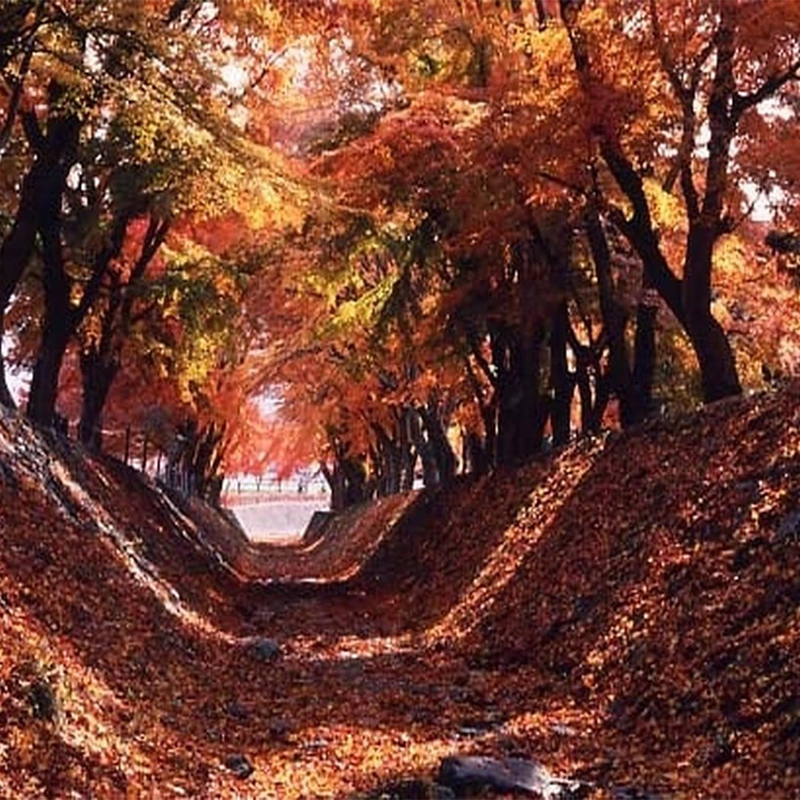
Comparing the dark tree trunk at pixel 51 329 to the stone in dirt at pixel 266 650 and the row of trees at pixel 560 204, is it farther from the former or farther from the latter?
the stone in dirt at pixel 266 650

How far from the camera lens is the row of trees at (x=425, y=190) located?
1341 cm

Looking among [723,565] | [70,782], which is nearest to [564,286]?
[723,565]

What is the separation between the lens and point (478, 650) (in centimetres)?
1334

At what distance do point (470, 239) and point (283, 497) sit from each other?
9404 centimetres

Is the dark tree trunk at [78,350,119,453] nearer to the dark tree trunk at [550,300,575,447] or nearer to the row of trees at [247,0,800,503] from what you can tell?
the row of trees at [247,0,800,503]

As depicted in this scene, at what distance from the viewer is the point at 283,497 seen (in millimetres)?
111562

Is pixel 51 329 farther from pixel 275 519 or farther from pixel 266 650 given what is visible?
pixel 275 519

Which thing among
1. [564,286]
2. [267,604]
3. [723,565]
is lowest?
Result: [267,604]

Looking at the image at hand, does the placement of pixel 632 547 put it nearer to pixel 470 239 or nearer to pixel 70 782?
pixel 70 782

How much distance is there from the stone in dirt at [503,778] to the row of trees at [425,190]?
7.46 m

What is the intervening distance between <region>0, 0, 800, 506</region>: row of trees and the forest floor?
3.18 m

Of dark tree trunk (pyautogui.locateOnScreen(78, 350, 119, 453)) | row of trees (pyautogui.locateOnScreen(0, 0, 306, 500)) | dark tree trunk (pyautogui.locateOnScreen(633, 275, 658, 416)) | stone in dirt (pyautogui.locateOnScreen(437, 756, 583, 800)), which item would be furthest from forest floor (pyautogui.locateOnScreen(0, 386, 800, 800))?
dark tree trunk (pyautogui.locateOnScreen(78, 350, 119, 453))

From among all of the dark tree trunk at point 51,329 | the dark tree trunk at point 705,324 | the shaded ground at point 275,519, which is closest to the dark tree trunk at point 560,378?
the dark tree trunk at point 705,324

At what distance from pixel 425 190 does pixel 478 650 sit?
29.8 feet
